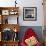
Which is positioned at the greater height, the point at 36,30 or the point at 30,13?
the point at 30,13

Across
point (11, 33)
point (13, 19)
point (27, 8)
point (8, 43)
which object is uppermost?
point (27, 8)

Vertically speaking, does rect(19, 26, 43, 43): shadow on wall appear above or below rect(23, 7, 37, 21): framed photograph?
below

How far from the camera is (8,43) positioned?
5836 millimetres

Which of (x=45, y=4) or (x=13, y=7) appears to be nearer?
(x=45, y=4)

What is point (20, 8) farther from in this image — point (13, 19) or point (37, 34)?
point (37, 34)

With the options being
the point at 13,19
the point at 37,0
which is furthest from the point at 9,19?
the point at 37,0

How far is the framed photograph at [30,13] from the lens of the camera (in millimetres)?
5980

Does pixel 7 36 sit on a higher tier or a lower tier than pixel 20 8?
lower

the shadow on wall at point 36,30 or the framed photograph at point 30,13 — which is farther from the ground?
the framed photograph at point 30,13

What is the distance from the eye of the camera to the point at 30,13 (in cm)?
600

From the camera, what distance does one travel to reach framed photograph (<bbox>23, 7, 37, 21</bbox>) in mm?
5980

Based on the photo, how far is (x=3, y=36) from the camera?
5887 millimetres

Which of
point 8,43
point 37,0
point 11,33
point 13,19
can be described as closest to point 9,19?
point 13,19

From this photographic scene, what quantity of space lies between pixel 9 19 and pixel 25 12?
682mm
